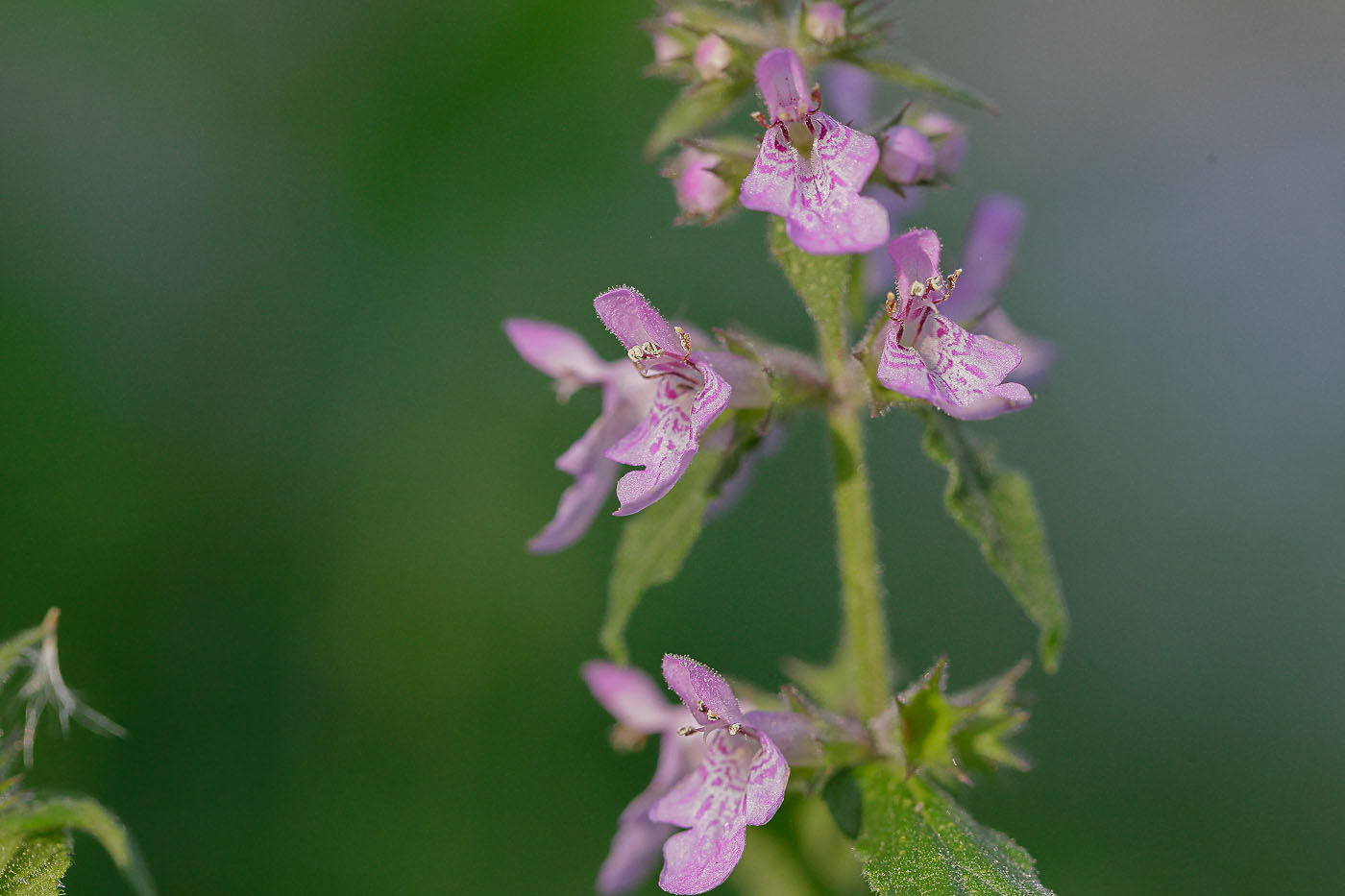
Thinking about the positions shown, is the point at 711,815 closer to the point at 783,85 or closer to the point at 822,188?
the point at 822,188

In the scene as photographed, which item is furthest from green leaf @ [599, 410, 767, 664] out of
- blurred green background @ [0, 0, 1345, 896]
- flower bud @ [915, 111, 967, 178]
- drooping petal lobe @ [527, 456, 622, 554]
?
blurred green background @ [0, 0, 1345, 896]

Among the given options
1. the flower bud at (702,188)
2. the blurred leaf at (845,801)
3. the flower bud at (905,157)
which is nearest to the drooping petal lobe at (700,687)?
the blurred leaf at (845,801)

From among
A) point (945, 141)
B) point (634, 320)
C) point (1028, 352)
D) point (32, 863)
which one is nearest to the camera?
point (32, 863)

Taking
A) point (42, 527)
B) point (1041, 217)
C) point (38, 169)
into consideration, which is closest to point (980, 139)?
point (1041, 217)

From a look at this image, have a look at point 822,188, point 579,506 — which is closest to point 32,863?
point 579,506

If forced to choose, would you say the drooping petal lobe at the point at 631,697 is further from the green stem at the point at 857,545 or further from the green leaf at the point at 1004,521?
the green leaf at the point at 1004,521

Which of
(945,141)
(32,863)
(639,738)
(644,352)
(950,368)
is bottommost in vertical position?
(32,863)

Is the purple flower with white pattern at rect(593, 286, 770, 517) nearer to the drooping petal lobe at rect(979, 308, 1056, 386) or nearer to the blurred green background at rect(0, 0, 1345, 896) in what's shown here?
the drooping petal lobe at rect(979, 308, 1056, 386)
